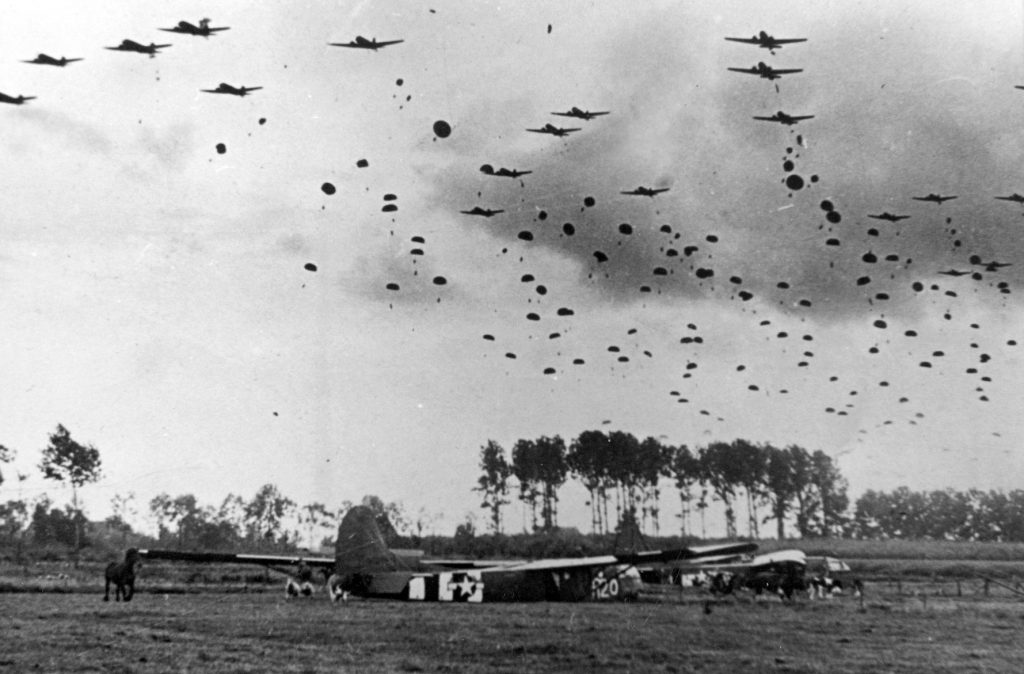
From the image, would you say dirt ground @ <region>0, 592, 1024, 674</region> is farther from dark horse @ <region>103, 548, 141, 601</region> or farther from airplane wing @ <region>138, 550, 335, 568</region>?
airplane wing @ <region>138, 550, 335, 568</region>

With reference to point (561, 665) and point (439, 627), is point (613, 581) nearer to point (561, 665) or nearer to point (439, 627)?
point (439, 627)

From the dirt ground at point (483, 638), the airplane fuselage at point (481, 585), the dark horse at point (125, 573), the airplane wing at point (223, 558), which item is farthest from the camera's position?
the airplane fuselage at point (481, 585)

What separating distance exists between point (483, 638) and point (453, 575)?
37.2ft

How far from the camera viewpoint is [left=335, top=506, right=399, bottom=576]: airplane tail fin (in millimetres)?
29812

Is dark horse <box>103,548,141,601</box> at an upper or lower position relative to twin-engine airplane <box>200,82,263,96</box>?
lower

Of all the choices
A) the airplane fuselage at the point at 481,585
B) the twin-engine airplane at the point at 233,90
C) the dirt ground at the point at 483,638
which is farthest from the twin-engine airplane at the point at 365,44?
the airplane fuselage at the point at 481,585

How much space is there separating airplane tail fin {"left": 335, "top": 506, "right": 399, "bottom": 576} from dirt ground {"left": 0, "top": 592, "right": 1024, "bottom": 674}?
2.78m

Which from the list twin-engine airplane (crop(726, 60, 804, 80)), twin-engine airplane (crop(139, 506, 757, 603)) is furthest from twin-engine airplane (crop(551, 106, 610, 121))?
twin-engine airplane (crop(139, 506, 757, 603))

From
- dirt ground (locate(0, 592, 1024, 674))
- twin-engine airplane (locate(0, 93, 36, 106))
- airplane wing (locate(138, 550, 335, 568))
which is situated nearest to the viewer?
dirt ground (locate(0, 592, 1024, 674))

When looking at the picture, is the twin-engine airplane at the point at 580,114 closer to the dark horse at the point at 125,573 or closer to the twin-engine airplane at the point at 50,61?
the twin-engine airplane at the point at 50,61

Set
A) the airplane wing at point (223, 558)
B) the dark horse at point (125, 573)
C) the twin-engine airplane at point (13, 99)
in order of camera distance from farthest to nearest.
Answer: the airplane wing at point (223, 558) < the dark horse at point (125, 573) < the twin-engine airplane at point (13, 99)

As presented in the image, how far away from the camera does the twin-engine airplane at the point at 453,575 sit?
90.8 feet

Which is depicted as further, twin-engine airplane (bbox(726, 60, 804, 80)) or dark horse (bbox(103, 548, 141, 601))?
dark horse (bbox(103, 548, 141, 601))

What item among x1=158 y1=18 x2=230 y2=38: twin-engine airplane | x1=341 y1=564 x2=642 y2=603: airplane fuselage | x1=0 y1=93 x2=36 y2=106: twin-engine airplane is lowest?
x1=341 y1=564 x2=642 y2=603: airplane fuselage
